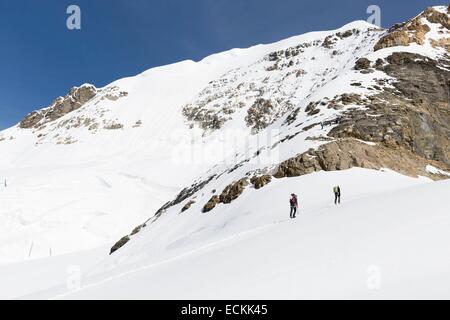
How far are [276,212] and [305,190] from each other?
2924 mm

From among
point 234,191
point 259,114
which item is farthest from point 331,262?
point 259,114

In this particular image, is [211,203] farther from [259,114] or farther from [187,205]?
[259,114]

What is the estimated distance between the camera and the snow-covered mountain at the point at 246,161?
17703 mm

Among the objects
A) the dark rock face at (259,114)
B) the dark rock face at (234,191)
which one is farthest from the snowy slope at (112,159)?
the dark rock face at (234,191)

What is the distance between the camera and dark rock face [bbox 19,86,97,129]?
105 m

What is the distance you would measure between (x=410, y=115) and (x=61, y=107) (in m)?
101

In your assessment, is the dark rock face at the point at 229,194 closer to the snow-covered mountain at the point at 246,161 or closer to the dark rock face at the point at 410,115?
the snow-covered mountain at the point at 246,161

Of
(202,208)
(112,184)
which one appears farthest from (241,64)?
(202,208)

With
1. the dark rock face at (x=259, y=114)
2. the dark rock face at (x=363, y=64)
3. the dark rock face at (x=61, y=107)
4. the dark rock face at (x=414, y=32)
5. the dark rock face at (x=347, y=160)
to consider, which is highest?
the dark rock face at (x=61, y=107)

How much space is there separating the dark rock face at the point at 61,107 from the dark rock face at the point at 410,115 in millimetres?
93021

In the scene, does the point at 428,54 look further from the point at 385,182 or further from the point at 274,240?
the point at 274,240

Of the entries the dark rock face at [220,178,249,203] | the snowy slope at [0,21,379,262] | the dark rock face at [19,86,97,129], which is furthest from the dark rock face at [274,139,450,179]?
the dark rock face at [19,86,97,129]

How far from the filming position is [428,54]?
36.8 m

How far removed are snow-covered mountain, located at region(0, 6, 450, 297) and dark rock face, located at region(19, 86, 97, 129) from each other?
11.3m
